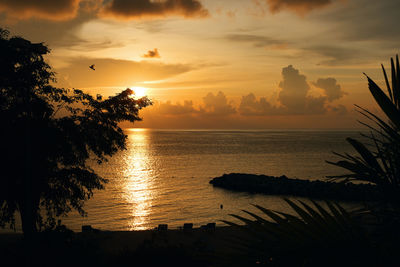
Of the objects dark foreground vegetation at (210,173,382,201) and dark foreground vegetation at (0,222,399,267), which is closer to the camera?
dark foreground vegetation at (0,222,399,267)

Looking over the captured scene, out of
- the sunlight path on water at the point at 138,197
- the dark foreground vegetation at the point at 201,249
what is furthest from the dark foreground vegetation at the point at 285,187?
the dark foreground vegetation at the point at 201,249

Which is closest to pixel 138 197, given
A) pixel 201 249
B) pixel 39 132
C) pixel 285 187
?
pixel 285 187

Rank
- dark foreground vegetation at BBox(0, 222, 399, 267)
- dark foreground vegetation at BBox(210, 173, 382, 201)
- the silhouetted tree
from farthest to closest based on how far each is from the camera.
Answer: dark foreground vegetation at BBox(210, 173, 382, 201) < the silhouetted tree < dark foreground vegetation at BBox(0, 222, 399, 267)

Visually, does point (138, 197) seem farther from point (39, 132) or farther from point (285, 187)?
point (39, 132)

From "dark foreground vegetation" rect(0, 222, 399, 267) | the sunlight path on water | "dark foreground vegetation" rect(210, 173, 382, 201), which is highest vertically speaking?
"dark foreground vegetation" rect(0, 222, 399, 267)

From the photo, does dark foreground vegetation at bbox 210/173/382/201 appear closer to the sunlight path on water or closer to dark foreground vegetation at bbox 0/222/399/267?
the sunlight path on water

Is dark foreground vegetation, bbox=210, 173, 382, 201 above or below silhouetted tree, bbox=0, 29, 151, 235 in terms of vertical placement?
below

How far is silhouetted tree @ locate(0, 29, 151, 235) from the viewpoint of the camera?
15617mm

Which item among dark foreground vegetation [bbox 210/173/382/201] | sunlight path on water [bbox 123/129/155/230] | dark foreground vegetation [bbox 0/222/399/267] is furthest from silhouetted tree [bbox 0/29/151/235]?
dark foreground vegetation [bbox 210/173/382/201]

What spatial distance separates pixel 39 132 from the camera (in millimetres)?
16359

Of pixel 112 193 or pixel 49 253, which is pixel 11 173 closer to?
pixel 49 253

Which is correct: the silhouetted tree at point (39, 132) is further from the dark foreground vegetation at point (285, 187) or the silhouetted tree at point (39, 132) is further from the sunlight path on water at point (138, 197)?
the dark foreground vegetation at point (285, 187)

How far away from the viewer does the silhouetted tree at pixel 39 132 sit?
51.2 feet

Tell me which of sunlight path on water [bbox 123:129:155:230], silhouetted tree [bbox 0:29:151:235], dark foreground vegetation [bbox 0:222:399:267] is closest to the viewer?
dark foreground vegetation [bbox 0:222:399:267]
